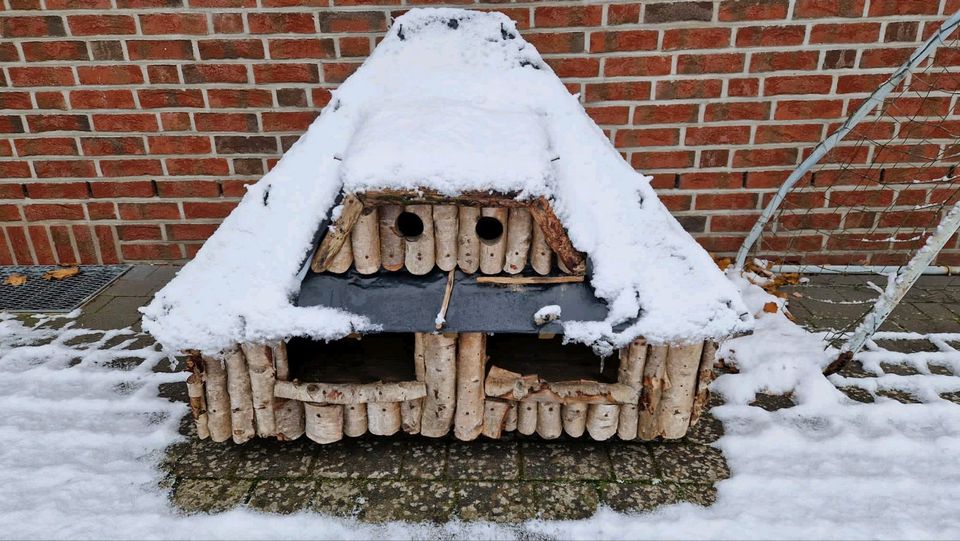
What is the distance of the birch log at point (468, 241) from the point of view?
2113 mm

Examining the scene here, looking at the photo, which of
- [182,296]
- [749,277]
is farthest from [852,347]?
[182,296]

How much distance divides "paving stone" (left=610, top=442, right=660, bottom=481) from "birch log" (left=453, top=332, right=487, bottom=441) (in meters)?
0.51

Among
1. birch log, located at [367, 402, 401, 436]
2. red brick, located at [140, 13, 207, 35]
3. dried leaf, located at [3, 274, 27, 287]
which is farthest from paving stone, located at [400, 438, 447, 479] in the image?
dried leaf, located at [3, 274, 27, 287]

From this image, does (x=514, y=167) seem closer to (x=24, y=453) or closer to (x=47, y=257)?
(x=24, y=453)

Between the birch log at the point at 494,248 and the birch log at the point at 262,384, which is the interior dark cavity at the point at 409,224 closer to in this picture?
the birch log at the point at 494,248

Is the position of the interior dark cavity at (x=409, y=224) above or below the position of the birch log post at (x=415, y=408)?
above

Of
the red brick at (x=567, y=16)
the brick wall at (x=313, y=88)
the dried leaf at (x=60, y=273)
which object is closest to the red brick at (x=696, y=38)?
the brick wall at (x=313, y=88)

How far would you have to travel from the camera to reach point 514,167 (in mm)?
2068

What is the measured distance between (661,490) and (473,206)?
3.84 feet

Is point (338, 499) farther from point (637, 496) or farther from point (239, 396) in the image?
point (637, 496)

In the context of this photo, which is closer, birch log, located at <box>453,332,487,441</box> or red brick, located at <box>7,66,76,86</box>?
birch log, located at <box>453,332,487,441</box>

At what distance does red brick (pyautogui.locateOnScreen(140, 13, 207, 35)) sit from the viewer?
11.3 ft

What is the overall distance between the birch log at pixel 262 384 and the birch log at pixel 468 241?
2.44 feet

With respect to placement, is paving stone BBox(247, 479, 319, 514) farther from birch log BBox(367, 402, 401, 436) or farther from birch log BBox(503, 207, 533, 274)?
birch log BBox(503, 207, 533, 274)
